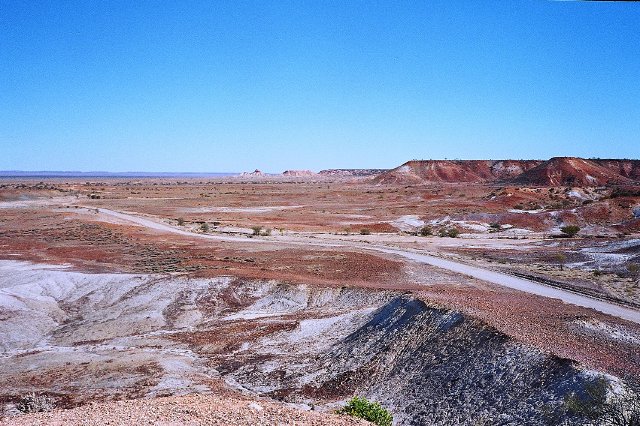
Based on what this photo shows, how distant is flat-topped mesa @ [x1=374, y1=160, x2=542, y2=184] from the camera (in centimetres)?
18325

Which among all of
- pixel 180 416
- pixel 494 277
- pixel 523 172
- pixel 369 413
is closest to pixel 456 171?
pixel 523 172

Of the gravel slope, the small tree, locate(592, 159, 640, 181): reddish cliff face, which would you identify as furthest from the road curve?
locate(592, 159, 640, 181): reddish cliff face

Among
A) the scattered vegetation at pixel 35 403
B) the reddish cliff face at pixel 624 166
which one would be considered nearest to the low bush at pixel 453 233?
the scattered vegetation at pixel 35 403

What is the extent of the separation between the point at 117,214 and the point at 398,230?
50123mm

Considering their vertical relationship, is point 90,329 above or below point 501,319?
below

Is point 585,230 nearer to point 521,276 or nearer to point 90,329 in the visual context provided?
point 521,276

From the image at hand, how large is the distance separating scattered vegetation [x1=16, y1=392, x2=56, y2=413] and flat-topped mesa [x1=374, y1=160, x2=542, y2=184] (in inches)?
6685

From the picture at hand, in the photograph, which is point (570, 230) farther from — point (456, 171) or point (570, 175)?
point (456, 171)

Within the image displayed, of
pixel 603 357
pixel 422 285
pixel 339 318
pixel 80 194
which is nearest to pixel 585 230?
pixel 422 285

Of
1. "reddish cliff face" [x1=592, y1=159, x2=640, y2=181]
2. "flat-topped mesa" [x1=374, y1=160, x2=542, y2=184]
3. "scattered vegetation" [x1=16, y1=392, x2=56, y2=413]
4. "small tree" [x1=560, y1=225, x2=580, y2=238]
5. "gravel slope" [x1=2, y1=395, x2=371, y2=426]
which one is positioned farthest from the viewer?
"flat-topped mesa" [x1=374, y1=160, x2=542, y2=184]

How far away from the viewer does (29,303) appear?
31.1m

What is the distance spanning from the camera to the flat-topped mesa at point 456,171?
601 feet

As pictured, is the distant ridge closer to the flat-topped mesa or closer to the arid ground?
the flat-topped mesa

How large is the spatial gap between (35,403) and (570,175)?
14699cm
